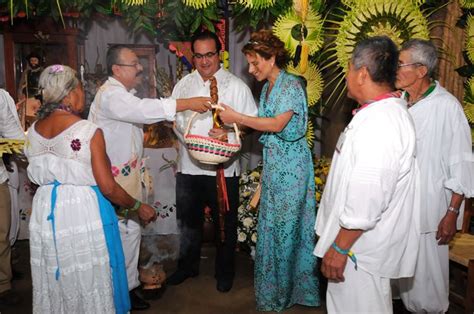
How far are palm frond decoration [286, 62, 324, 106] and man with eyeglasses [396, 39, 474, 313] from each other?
798 mm

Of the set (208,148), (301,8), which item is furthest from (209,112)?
(301,8)

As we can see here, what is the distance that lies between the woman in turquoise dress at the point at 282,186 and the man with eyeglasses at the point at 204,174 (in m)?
0.37

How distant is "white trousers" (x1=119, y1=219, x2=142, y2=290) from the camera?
3.17 m

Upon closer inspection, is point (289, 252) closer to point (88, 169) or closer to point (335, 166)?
point (335, 166)

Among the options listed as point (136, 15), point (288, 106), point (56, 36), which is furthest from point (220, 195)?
point (56, 36)

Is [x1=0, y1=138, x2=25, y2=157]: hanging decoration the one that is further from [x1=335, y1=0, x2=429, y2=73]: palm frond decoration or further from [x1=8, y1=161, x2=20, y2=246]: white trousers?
[x1=335, y1=0, x2=429, y2=73]: palm frond decoration

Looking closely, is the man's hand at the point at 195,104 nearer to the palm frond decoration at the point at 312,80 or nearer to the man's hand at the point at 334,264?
the palm frond decoration at the point at 312,80

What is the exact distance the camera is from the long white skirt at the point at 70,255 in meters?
2.31

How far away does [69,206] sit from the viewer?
2.30m

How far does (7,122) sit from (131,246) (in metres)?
1.32

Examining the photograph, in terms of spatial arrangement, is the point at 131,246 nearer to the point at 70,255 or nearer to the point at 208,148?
the point at 70,255

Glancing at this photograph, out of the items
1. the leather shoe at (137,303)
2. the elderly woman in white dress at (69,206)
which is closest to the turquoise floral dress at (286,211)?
the leather shoe at (137,303)

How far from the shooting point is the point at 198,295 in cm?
346

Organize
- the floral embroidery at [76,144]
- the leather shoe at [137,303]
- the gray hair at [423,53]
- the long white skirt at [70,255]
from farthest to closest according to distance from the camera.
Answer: the leather shoe at [137,303] < the gray hair at [423,53] < the long white skirt at [70,255] < the floral embroidery at [76,144]
